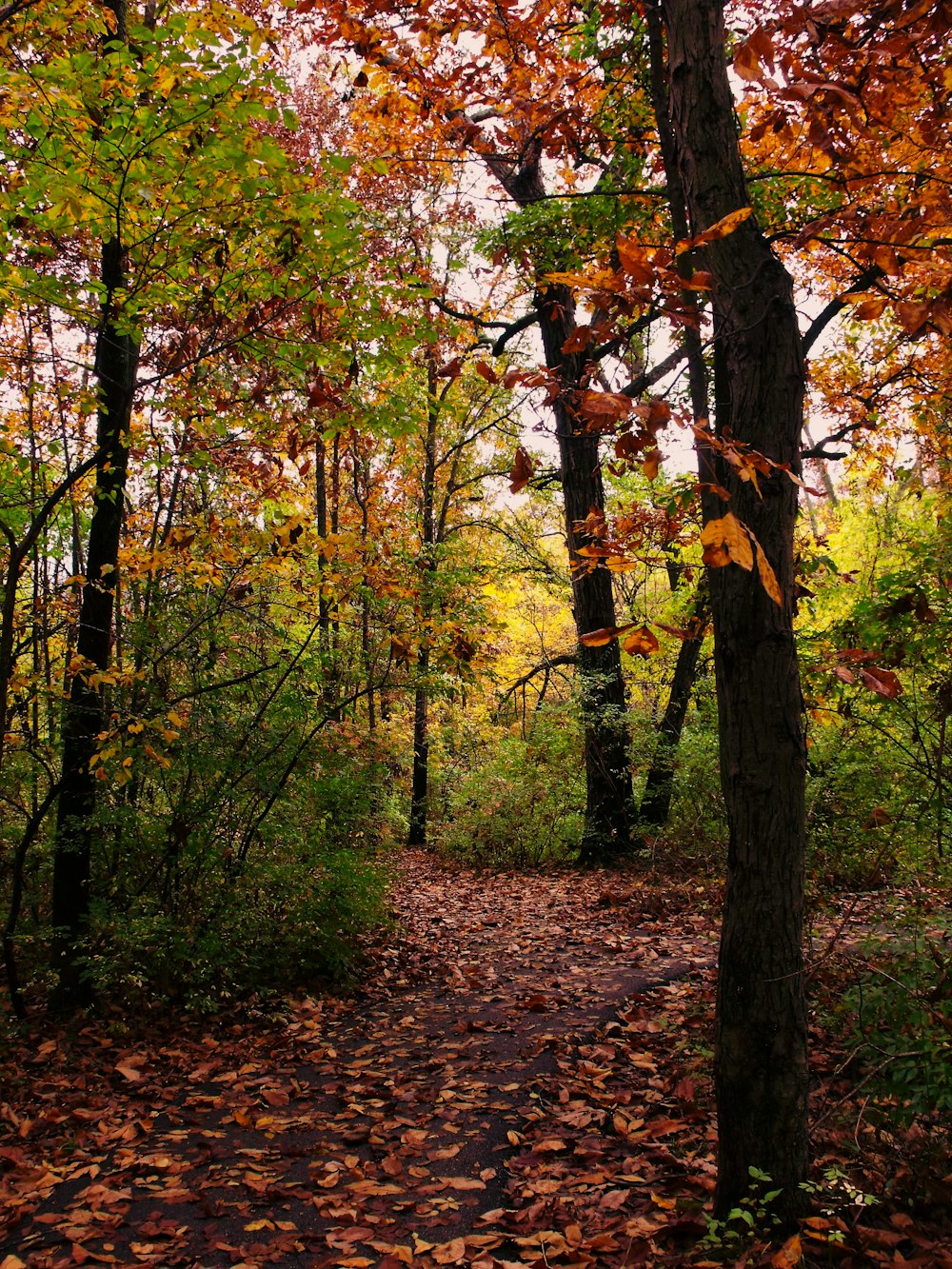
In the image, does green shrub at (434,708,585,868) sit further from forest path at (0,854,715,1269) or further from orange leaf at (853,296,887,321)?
orange leaf at (853,296,887,321)

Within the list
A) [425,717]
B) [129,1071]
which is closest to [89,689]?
[129,1071]

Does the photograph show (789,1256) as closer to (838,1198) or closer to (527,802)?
(838,1198)

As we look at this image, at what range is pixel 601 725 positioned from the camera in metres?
10.1

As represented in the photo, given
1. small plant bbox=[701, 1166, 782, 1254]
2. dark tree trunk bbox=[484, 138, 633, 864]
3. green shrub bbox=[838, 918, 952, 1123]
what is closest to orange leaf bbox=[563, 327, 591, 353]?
green shrub bbox=[838, 918, 952, 1123]

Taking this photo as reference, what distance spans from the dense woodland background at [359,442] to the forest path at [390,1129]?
82 centimetres

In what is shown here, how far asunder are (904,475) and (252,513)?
7649 mm

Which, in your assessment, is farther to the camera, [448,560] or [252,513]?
[448,560]

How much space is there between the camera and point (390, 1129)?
398 cm

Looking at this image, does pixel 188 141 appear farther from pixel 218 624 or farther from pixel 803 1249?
pixel 803 1249

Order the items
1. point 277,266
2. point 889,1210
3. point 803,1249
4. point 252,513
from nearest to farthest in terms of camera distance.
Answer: point 803,1249, point 889,1210, point 277,266, point 252,513

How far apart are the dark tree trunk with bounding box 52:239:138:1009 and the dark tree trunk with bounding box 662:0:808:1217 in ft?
13.8

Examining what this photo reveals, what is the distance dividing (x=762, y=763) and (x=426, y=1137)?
2.65 meters

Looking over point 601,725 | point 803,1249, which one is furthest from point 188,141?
point 601,725

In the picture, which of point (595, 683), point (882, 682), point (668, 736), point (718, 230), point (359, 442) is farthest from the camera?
point (668, 736)
